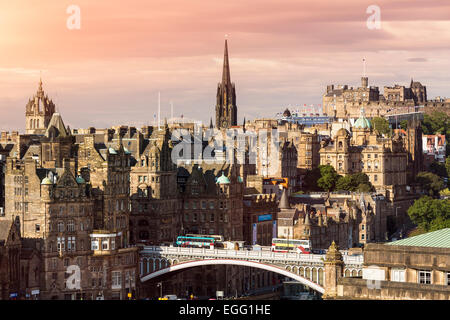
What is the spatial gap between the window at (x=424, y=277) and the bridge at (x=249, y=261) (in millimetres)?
46229

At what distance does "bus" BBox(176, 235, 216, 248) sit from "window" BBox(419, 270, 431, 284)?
7115cm

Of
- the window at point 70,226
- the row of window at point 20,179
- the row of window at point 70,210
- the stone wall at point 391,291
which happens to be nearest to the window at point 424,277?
the stone wall at point 391,291

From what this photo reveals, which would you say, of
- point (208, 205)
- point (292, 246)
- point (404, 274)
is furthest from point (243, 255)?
point (404, 274)

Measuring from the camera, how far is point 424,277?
361 ft

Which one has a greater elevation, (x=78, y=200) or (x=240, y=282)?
(x=78, y=200)

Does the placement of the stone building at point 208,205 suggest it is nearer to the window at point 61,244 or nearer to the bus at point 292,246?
the bus at point 292,246

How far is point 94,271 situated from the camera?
563 ft

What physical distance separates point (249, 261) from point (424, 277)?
6112 centimetres

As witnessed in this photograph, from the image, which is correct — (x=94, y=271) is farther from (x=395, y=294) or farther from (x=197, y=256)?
(x=395, y=294)

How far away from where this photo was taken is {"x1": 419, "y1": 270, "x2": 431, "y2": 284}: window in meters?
110

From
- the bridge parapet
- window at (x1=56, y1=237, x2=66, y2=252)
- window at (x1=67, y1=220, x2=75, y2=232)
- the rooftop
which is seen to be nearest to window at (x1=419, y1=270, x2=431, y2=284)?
the rooftop

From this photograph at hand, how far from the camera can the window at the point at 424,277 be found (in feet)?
360
